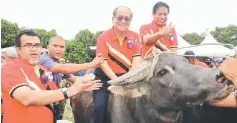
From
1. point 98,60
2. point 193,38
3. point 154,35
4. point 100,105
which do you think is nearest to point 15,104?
point 98,60

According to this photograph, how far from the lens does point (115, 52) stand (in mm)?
5699

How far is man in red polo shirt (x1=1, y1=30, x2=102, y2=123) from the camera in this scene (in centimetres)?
397

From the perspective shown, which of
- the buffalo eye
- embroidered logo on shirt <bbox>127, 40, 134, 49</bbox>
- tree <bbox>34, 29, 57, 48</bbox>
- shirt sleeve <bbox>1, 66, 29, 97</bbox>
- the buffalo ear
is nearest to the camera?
shirt sleeve <bbox>1, 66, 29, 97</bbox>

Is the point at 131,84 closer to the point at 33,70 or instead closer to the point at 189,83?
the point at 189,83

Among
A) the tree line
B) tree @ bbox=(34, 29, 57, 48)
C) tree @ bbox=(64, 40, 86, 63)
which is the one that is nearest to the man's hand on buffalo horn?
the tree line

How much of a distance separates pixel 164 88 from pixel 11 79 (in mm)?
1887

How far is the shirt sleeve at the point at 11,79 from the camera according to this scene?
4062mm

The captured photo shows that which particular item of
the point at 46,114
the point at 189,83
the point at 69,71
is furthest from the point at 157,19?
the point at 46,114

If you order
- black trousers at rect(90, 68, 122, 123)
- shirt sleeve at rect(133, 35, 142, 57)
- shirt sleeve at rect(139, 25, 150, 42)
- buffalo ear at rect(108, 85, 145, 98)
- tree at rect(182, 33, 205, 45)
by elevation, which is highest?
tree at rect(182, 33, 205, 45)

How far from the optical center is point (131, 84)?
181 inches

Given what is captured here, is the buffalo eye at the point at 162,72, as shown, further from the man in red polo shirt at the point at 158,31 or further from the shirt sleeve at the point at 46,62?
the shirt sleeve at the point at 46,62

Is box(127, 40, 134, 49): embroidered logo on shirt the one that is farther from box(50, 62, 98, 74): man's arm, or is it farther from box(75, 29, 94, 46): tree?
box(75, 29, 94, 46): tree

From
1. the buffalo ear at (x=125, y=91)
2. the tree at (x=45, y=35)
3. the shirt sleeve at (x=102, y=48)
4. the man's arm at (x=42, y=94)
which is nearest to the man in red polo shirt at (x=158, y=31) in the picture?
the shirt sleeve at (x=102, y=48)

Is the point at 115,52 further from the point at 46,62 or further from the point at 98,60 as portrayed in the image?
the point at 46,62
